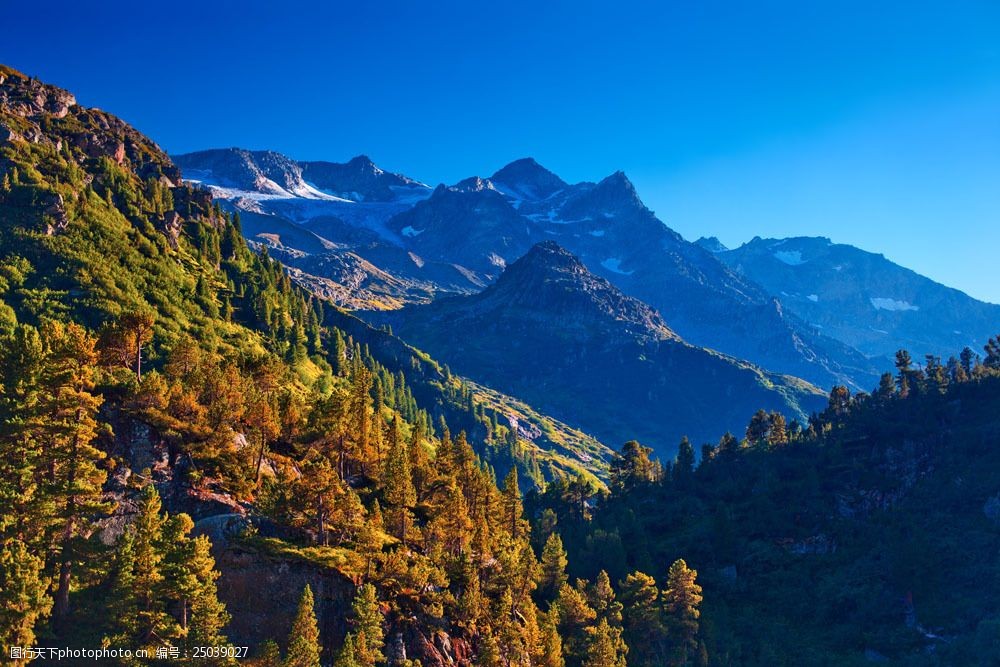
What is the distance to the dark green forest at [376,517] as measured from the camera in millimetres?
53344

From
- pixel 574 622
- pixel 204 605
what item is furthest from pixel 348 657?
pixel 574 622

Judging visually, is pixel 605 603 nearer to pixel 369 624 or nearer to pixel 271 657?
pixel 369 624

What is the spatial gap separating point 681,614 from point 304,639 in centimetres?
7187

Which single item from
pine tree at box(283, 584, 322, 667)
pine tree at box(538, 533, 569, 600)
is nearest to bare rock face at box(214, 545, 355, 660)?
pine tree at box(283, 584, 322, 667)

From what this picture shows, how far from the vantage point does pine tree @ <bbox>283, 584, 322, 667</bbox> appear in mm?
51469

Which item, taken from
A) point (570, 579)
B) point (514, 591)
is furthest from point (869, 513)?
point (514, 591)

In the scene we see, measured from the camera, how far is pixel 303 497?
218 feet

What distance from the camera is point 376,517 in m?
74.5

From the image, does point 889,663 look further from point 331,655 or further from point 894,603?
point 331,655

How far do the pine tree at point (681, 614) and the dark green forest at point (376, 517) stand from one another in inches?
14.4

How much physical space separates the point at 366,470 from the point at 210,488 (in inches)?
992

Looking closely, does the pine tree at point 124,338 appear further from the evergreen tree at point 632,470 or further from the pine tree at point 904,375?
the pine tree at point 904,375

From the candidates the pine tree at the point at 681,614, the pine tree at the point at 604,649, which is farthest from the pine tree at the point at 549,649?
the pine tree at the point at 681,614

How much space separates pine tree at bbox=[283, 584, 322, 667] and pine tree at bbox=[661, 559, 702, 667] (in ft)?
216
